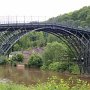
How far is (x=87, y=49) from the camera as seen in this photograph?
6525 cm

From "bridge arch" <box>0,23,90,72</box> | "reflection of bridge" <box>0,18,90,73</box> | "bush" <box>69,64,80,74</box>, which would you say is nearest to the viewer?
"bridge arch" <box>0,23,90,72</box>

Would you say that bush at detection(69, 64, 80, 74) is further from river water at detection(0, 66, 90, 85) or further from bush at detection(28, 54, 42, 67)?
bush at detection(28, 54, 42, 67)

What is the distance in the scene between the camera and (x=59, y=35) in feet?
211

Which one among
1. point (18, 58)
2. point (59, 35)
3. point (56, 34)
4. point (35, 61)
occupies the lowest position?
point (18, 58)

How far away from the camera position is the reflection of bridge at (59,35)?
51312 mm

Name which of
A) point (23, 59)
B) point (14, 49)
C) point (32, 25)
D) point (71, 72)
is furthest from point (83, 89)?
point (14, 49)

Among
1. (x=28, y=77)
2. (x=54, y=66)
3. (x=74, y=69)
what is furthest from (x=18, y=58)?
(x=28, y=77)

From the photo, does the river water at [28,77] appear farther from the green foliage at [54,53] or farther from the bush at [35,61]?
the bush at [35,61]

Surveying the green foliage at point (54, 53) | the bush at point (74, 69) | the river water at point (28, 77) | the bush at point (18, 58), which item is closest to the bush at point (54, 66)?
the green foliage at point (54, 53)

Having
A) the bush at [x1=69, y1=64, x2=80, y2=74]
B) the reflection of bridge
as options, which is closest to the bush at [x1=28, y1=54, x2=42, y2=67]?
the bush at [x1=69, y1=64, x2=80, y2=74]

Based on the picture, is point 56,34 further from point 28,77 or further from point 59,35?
point 28,77

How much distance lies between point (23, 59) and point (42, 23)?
1436 inches

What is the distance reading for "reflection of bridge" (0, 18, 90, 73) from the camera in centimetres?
5131

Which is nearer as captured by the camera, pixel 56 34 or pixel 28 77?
pixel 28 77
